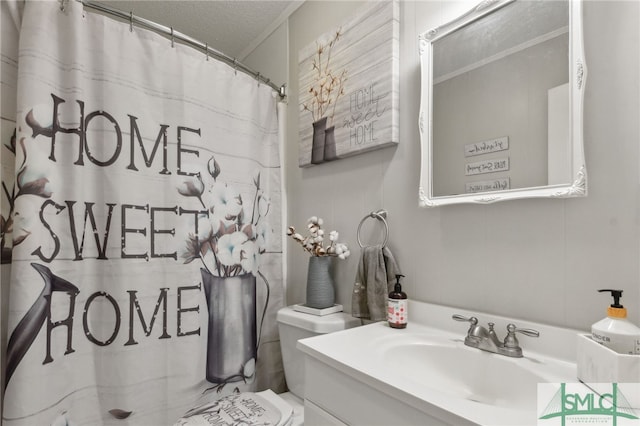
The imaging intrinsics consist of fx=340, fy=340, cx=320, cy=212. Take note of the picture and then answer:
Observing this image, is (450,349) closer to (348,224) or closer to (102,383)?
(348,224)

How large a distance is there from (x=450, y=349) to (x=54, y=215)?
129 centimetres

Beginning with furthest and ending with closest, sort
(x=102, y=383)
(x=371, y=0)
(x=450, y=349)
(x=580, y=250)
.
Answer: (x=371, y=0)
(x=102, y=383)
(x=450, y=349)
(x=580, y=250)

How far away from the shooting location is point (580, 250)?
2.77ft

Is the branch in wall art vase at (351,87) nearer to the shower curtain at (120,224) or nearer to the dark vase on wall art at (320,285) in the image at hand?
the shower curtain at (120,224)

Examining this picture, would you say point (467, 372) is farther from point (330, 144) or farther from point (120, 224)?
point (120, 224)

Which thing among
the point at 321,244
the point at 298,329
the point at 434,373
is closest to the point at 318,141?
the point at 321,244

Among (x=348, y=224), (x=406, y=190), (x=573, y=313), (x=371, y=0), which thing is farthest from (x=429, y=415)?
(x=371, y=0)

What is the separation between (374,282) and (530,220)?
546 mm

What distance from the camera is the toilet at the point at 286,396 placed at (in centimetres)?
113

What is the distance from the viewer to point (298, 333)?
140 cm

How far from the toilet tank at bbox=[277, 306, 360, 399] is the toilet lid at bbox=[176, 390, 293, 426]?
19cm

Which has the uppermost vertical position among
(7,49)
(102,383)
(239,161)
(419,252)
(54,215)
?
(7,49)

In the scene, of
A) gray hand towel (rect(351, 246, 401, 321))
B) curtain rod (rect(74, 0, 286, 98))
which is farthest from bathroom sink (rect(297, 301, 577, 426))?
curtain rod (rect(74, 0, 286, 98))

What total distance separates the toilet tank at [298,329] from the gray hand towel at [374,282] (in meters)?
0.09
